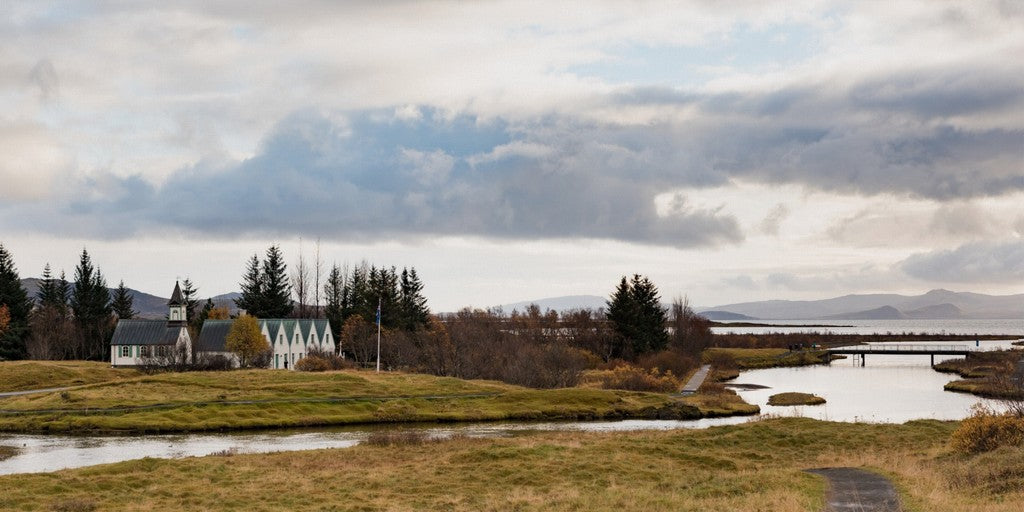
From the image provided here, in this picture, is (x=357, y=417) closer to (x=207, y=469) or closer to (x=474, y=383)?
(x=474, y=383)

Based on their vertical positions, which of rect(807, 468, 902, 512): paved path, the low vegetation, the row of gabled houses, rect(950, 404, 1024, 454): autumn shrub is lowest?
the low vegetation

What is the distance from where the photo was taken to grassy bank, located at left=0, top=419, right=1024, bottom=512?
2623 cm

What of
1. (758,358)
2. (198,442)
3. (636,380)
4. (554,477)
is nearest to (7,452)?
(198,442)

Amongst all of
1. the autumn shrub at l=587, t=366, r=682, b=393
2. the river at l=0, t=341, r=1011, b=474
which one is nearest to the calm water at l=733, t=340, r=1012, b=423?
the river at l=0, t=341, r=1011, b=474

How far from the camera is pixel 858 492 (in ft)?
86.7

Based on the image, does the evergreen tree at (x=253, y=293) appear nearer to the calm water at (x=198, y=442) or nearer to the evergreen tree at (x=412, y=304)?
the evergreen tree at (x=412, y=304)

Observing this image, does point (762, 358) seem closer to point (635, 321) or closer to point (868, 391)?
point (635, 321)

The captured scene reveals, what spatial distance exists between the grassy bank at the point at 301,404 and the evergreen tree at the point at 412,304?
1743 inches

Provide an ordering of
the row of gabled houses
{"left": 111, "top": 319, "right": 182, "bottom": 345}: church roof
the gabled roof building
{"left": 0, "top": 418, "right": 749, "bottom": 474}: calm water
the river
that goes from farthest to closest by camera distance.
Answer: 1. {"left": 111, "top": 319, "right": 182, "bottom": 345}: church roof
2. the gabled roof building
3. the row of gabled houses
4. the river
5. {"left": 0, "top": 418, "right": 749, "bottom": 474}: calm water

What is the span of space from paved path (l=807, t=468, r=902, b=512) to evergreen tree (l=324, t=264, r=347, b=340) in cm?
11321

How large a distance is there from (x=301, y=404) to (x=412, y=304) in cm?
6524

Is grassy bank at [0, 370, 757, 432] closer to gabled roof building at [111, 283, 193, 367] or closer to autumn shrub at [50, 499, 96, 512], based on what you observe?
gabled roof building at [111, 283, 193, 367]

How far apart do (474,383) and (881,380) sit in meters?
57.4

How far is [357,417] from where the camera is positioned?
67.9m
